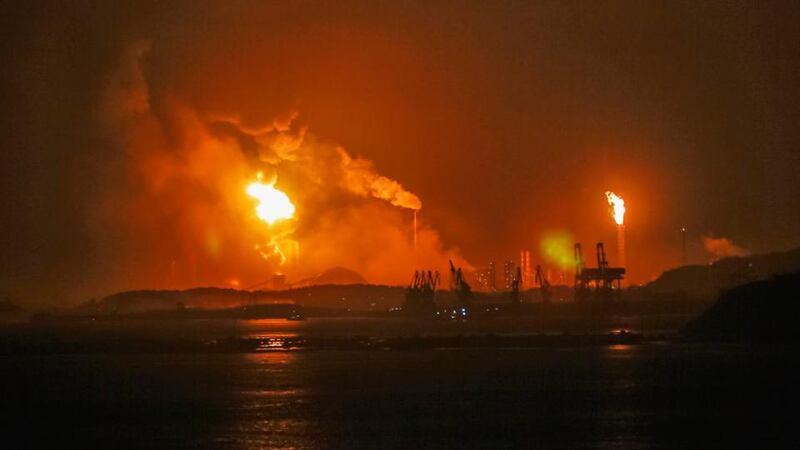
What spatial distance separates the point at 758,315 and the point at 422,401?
50026 millimetres

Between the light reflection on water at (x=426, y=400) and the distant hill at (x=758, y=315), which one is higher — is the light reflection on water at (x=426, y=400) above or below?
below

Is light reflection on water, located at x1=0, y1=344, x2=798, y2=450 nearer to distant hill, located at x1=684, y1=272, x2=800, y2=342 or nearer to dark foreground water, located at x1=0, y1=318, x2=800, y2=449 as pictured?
dark foreground water, located at x1=0, y1=318, x2=800, y2=449

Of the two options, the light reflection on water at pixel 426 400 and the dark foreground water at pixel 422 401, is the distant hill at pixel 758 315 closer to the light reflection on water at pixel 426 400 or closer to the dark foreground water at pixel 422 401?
the dark foreground water at pixel 422 401

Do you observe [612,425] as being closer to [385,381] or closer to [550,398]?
[550,398]

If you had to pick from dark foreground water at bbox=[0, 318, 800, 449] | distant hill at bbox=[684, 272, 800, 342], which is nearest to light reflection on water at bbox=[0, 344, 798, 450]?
dark foreground water at bbox=[0, 318, 800, 449]

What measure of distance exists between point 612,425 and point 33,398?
104ft

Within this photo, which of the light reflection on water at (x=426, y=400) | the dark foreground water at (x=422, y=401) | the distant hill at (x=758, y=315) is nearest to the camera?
the dark foreground water at (x=422, y=401)

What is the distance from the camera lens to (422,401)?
56219mm

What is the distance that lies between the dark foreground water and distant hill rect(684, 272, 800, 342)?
19.1 ft

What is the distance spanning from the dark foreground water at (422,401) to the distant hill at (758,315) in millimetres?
5814

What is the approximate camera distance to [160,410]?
5566 centimetres

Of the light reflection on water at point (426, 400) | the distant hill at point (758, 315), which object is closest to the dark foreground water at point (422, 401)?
the light reflection on water at point (426, 400)

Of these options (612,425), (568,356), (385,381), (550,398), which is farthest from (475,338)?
(612,425)

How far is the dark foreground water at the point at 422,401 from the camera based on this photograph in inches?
1738
